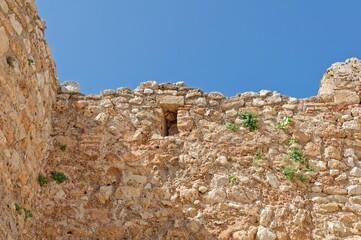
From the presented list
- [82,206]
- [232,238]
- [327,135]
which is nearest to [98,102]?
[82,206]

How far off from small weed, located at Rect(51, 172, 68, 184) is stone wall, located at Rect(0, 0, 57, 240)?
7.7 inches

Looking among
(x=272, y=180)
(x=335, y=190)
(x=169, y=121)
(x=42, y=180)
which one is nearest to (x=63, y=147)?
(x=42, y=180)

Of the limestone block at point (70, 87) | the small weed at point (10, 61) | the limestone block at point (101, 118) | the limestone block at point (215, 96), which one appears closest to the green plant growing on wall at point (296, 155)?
the limestone block at point (215, 96)

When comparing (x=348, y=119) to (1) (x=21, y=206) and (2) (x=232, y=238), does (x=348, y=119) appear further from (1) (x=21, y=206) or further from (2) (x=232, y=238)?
(1) (x=21, y=206)

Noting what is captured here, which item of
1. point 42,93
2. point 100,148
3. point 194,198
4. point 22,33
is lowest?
point 194,198

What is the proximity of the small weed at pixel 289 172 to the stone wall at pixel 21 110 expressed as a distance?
9.68 ft

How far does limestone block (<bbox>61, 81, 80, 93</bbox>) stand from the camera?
22.0 ft

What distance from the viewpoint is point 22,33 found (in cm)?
543

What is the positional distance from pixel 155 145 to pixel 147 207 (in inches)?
34.1

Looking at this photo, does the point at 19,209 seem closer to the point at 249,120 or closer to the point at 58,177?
the point at 58,177

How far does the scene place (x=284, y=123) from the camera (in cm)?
635

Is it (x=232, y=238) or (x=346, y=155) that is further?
(x=346, y=155)

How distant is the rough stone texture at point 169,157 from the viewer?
5.46m

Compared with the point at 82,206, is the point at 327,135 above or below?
above
